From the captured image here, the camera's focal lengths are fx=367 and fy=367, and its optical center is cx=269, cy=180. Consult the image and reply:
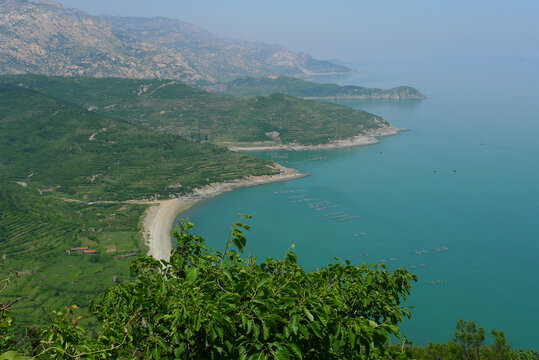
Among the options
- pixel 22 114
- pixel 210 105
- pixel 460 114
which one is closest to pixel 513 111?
pixel 460 114

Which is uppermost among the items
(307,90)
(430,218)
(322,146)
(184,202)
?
(307,90)

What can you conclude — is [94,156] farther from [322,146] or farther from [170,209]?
[322,146]

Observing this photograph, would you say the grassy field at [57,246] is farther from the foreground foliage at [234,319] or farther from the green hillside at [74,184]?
the foreground foliage at [234,319]

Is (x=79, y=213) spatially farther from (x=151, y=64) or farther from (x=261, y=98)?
(x=151, y=64)

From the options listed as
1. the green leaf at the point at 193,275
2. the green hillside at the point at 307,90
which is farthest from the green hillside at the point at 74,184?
the green hillside at the point at 307,90

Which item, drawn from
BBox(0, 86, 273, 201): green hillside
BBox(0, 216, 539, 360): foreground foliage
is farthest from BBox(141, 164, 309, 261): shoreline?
BBox(0, 216, 539, 360): foreground foliage

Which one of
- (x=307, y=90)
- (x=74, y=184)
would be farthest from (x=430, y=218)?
(x=307, y=90)
